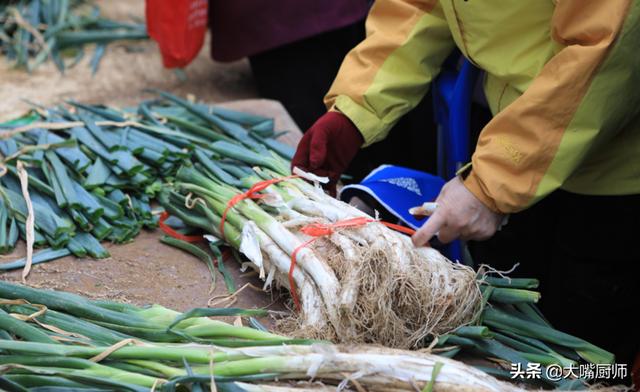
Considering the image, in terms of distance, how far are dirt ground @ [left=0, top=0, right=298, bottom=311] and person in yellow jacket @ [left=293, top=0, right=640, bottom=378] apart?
42 cm

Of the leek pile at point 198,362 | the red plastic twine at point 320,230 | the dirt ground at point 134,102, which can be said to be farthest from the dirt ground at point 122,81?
the leek pile at point 198,362

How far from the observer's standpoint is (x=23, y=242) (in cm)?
209

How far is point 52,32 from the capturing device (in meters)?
4.02

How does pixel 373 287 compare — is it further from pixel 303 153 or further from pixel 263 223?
pixel 303 153

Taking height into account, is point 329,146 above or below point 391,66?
below

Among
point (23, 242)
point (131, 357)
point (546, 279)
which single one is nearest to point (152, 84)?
point (23, 242)

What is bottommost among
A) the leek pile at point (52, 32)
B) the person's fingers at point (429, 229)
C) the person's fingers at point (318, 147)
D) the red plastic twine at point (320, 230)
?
the leek pile at point (52, 32)

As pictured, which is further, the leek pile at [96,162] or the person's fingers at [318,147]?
the leek pile at [96,162]

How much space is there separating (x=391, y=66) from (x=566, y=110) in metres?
0.55

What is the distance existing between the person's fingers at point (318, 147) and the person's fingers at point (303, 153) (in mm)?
33

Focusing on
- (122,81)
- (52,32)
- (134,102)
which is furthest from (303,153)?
(52,32)

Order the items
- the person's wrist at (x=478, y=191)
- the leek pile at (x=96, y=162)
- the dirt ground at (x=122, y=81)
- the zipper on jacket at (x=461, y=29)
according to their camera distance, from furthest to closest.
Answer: the dirt ground at (x=122, y=81)
the leek pile at (x=96, y=162)
the zipper on jacket at (x=461, y=29)
the person's wrist at (x=478, y=191)

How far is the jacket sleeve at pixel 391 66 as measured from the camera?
1988 mm

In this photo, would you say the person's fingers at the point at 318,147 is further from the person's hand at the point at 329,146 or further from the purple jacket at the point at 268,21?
the purple jacket at the point at 268,21
